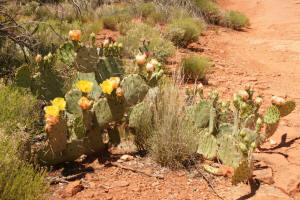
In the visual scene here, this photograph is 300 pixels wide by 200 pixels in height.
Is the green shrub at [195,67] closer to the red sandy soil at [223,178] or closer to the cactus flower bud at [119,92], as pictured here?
the red sandy soil at [223,178]

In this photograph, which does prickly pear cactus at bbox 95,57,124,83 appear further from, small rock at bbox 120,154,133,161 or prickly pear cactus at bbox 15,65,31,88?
small rock at bbox 120,154,133,161

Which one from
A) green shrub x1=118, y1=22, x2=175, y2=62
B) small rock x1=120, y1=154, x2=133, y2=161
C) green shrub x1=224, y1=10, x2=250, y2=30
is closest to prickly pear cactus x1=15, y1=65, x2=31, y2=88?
small rock x1=120, y1=154, x2=133, y2=161

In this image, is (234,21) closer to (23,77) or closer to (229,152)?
(229,152)

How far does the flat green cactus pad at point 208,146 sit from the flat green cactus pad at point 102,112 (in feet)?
2.66

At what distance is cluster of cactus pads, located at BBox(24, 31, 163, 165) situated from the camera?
225cm

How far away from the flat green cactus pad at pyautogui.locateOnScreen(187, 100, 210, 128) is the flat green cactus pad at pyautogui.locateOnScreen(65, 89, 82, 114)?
991 mm

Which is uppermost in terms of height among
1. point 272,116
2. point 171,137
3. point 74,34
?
point 74,34

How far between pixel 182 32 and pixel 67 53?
4911 millimetres

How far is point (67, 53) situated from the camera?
2852 millimetres

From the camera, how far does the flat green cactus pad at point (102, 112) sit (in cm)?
246

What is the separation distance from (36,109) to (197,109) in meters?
1.54

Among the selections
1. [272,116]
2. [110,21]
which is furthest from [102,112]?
[110,21]

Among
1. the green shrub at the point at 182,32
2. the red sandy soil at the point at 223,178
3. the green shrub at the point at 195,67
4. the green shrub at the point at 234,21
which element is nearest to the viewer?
the red sandy soil at the point at 223,178

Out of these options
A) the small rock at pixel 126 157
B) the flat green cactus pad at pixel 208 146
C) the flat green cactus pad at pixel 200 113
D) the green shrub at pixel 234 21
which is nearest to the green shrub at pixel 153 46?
the flat green cactus pad at pixel 200 113
